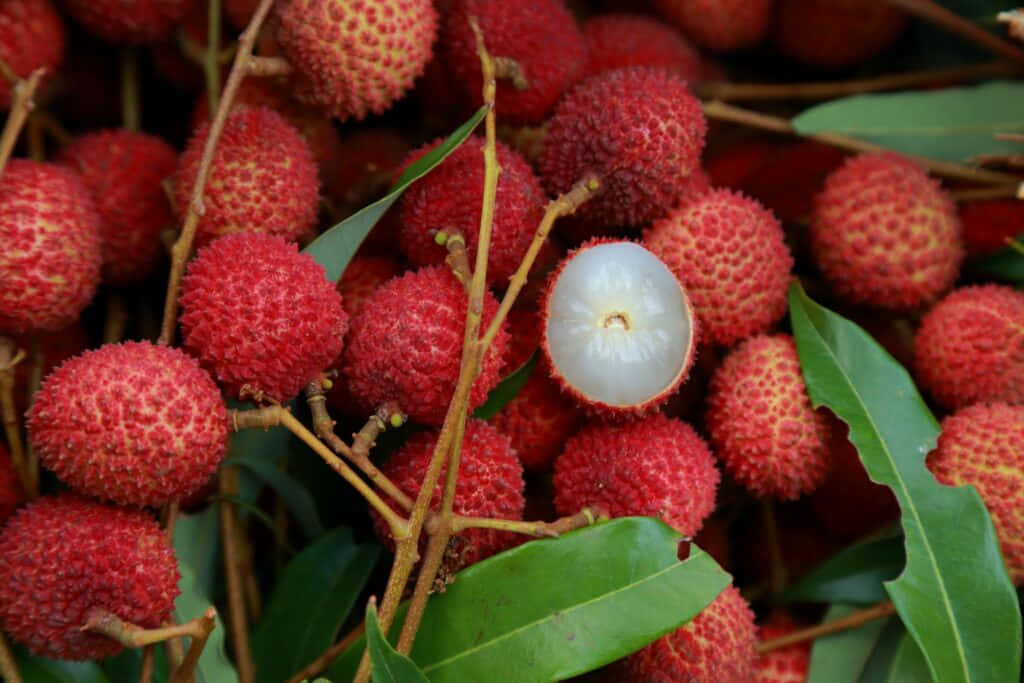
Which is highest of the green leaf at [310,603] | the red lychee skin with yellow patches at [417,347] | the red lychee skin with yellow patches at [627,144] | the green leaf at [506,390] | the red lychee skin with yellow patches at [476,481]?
the red lychee skin with yellow patches at [627,144]

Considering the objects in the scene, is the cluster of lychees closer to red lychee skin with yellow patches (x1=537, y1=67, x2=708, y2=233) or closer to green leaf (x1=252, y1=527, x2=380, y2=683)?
red lychee skin with yellow patches (x1=537, y1=67, x2=708, y2=233)

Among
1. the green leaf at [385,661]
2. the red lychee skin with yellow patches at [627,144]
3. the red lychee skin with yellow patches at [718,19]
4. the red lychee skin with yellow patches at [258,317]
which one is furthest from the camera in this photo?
the red lychee skin with yellow patches at [718,19]

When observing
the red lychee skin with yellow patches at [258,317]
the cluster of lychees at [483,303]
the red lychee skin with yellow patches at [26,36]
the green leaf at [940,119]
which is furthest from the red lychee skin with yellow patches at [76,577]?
the green leaf at [940,119]

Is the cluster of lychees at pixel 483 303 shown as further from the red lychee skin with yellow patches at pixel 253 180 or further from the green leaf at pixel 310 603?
the green leaf at pixel 310 603

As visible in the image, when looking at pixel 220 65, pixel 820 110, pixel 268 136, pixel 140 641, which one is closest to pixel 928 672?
pixel 820 110

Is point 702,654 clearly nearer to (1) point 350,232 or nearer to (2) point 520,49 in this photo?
(1) point 350,232

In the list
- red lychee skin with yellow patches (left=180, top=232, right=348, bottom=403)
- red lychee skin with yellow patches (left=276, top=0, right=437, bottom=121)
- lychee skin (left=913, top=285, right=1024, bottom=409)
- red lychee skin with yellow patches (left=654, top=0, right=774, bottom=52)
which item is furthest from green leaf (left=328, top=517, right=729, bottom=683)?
red lychee skin with yellow patches (left=654, top=0, right=774, bottom=52)

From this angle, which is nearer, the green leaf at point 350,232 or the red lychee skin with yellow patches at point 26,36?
the green leaf at point 350,232
